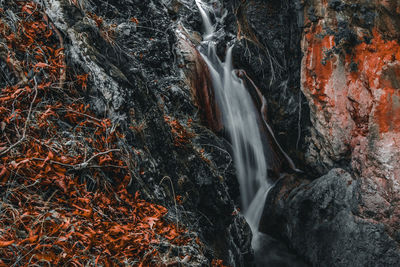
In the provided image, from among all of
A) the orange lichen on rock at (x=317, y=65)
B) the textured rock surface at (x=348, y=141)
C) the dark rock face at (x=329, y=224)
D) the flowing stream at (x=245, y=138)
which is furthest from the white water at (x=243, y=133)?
the orange lichen on rock at (x=317, y=65)

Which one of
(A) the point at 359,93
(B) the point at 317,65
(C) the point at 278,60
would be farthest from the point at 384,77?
(C) the point at 278,60

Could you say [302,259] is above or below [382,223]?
below

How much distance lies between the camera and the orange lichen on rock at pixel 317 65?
504 centimetres

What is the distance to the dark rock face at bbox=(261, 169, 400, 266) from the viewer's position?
13.4ft

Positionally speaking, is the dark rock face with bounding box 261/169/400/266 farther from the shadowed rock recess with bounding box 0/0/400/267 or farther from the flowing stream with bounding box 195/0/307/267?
the flowing stream with bounding box 195/0/307/267

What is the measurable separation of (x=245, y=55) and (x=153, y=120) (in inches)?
187

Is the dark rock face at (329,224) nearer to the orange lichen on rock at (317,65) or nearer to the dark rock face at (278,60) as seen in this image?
the dark rock face at (278,60)

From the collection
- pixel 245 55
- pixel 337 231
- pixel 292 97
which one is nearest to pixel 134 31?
pixel 245 55

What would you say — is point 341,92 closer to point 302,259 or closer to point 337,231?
point 337,231

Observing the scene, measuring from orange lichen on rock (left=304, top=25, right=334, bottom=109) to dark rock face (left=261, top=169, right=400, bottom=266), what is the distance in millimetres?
1662

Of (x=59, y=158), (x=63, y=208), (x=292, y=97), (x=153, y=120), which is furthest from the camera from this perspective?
(x=292, y=97)

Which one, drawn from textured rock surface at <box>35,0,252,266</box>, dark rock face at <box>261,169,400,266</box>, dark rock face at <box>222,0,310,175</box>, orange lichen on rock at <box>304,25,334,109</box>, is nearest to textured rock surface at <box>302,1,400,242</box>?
orange lichen on rock at <box>304,25,334,109</box>

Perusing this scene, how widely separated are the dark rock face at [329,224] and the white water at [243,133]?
415mm

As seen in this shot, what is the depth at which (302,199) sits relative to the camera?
540 centimetres
